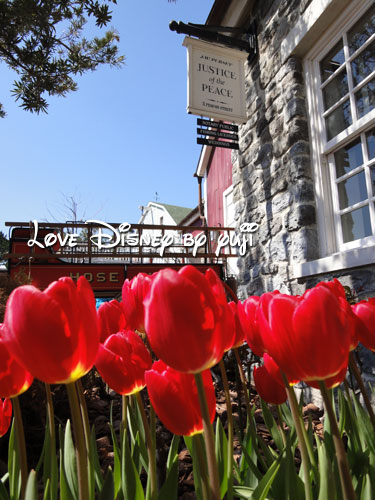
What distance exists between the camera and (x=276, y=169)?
3.34m

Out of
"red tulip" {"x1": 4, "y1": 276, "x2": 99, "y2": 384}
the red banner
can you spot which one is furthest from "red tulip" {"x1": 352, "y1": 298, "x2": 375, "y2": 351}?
the red banner

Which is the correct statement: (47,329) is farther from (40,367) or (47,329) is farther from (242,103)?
(242,103)

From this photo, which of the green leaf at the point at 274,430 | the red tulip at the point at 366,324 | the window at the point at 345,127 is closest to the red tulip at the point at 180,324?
the red tulip at the point at 366,324

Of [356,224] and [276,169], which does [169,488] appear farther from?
[276,169]

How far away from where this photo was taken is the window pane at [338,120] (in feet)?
9.06

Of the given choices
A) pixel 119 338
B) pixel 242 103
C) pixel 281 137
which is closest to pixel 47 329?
pixel 119 338

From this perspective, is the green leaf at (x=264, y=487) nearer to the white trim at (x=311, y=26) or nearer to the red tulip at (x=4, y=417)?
the red tulip at (x=4, y=417)

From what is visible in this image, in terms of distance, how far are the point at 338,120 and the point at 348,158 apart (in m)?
0.34

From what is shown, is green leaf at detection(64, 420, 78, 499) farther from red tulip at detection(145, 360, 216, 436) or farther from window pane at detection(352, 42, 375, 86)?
window pane at detection(352, 42, 375, 86)

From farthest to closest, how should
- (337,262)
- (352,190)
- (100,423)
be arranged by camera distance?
(352,190), (337,262), (100,423)

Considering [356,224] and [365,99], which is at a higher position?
[365,99]

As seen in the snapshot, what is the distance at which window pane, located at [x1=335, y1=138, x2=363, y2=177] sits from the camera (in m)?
2.67

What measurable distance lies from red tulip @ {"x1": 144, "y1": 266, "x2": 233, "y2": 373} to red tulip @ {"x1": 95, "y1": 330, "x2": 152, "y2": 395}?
A: 24cm

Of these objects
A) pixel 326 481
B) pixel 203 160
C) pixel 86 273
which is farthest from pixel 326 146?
pixel 203 160
